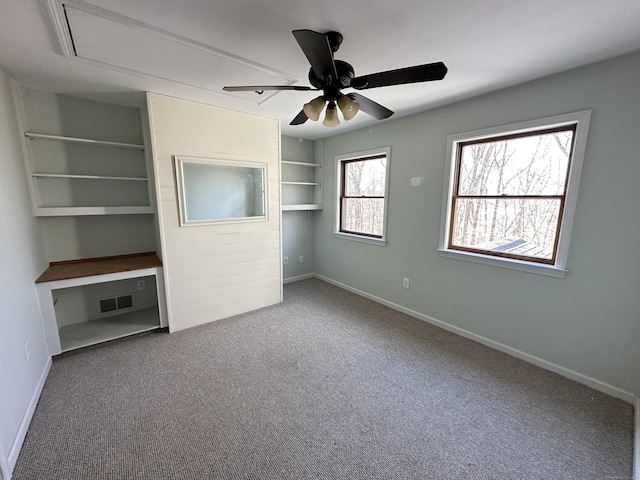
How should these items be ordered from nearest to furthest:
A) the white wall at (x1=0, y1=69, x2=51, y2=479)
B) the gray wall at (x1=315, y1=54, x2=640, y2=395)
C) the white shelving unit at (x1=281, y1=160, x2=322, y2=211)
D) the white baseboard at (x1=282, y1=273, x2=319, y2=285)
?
the white wall at (x1=0, y1=69, x2=51, y2=479), the gray wall at (x1=315, y1=54, x2=640, y2=395), the white shelving unit at (x1=281, y1=160, x2=322, y2=211), the white baseboard at (x1=282, y1=273, x2=319, y2=285)

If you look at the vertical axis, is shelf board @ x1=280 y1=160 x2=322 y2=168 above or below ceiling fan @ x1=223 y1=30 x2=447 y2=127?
below

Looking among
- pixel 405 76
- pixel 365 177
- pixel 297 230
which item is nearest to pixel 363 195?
pixel 365 177

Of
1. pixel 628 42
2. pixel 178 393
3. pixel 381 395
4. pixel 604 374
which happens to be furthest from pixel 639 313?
pixel 178 393

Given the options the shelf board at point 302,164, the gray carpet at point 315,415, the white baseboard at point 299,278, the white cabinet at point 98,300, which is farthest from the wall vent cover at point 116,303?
the shelf board at point 302,164

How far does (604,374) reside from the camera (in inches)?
81.0

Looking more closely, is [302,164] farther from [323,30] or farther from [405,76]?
[405,76]

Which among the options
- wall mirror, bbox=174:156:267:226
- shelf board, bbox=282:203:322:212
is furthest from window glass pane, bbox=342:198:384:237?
wall mirror, bbox=174:156:267:226

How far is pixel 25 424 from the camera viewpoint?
5.53 ft

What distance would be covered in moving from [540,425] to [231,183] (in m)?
3.57

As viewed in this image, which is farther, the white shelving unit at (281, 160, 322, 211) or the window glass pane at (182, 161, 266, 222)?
the white shelving unit at (281, 160, 322, 211)

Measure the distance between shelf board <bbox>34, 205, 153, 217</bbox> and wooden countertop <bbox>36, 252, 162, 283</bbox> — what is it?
541 millimetres

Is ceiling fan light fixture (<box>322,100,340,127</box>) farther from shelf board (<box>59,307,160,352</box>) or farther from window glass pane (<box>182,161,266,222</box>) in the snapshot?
shelf board (<box>59,307,160,352</box>)

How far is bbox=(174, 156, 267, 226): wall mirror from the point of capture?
2826 mm

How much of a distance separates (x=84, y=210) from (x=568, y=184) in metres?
4.49
